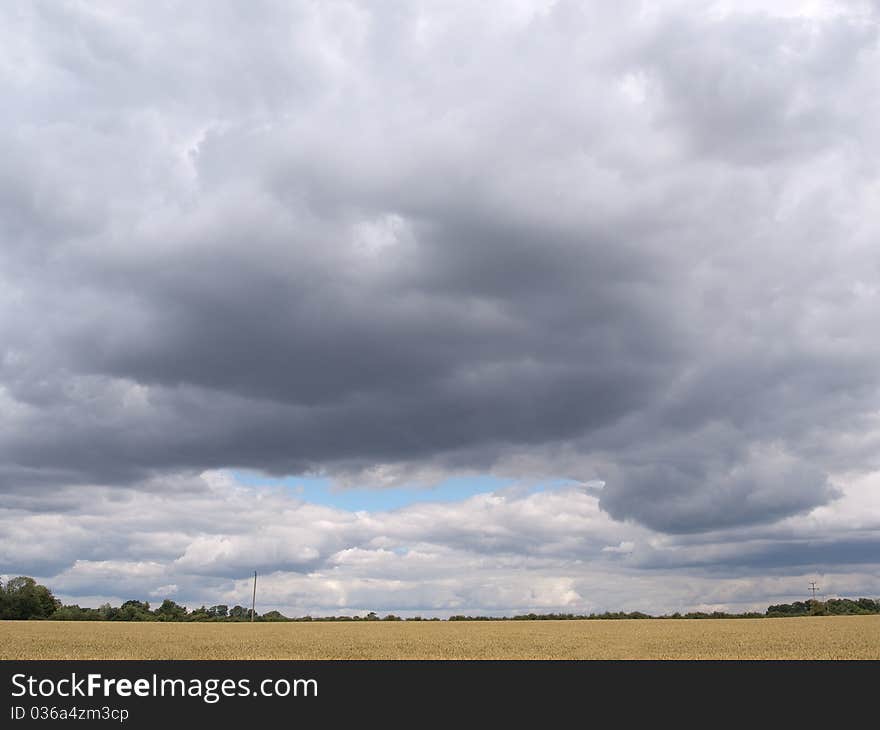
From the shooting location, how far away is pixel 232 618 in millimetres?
182625

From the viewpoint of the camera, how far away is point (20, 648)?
2618 inches

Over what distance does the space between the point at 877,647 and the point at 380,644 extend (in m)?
40.6

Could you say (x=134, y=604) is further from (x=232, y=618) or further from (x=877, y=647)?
(x=877, y=647)

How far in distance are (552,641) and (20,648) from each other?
46.4 m

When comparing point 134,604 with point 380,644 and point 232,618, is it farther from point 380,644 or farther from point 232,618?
point 380,644

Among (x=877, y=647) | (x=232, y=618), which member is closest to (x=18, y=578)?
(x=232, y=618)

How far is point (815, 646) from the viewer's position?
222ft
